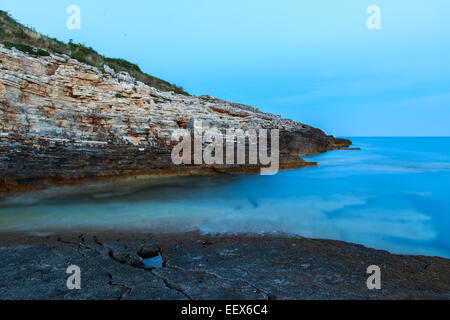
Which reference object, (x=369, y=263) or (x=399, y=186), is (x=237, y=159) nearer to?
(x=399, y=186)

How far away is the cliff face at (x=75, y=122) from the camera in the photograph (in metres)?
7.64

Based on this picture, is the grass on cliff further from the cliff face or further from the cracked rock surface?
the cracked rock surface

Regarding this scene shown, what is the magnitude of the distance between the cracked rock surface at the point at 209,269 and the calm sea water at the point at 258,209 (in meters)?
0.79

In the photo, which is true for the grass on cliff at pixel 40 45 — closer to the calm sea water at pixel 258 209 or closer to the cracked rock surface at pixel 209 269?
the calm sea water at pixel 258 209

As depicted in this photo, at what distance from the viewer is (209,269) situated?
312cm

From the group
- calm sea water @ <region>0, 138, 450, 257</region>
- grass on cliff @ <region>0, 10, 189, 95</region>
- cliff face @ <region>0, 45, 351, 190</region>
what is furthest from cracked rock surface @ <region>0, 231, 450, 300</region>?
grass on cliff @ <region>0, 10, 189, 95</region>

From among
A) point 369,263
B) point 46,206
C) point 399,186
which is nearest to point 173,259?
point 369,263

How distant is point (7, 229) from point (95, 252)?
2789 millimetres

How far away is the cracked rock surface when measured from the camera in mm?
2557

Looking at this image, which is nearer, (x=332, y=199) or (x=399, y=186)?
(x=332, y=199)

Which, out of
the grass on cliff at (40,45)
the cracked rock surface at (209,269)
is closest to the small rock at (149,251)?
the cracked rock surface at (209,269)

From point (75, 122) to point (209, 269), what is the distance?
333 inches
